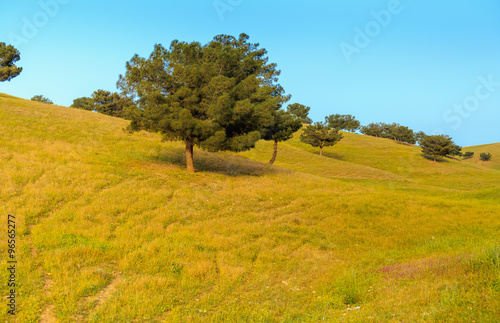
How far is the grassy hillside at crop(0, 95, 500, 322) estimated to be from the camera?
7316mm

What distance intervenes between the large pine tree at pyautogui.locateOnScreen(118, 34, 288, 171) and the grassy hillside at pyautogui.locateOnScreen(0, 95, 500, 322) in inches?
158

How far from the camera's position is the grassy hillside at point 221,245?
732cm

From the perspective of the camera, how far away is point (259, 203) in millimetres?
20125

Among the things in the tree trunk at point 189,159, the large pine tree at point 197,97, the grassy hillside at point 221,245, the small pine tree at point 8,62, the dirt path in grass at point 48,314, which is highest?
the small pine tree at point 8,62

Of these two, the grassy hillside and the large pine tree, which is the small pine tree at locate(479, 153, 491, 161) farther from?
the large pine tree

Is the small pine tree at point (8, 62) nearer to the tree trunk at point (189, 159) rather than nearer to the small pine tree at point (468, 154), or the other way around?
the tree trunk at point (189, 159)

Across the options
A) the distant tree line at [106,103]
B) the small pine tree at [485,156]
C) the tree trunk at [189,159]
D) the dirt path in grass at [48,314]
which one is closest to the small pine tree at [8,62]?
the distant tree line at [106,103]

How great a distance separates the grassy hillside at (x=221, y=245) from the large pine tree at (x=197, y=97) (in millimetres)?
4002

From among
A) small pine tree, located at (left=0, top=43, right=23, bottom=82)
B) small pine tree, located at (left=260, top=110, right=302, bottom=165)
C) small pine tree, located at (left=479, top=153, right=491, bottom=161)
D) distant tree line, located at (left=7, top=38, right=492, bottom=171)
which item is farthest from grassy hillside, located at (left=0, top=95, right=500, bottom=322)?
small pine tree, located at (left=479, top=153, right=491, bottom=161)

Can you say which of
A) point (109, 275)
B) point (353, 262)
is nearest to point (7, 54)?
A: point (109, 275)

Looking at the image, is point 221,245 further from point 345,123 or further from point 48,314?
point 345,123

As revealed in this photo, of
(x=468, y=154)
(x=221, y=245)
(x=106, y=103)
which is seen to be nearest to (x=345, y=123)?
(x=468, y=154)

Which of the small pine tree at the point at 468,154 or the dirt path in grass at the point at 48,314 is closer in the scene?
the dirt path in grass at the point at 48,314

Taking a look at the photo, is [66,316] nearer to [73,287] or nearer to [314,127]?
[73,287]
